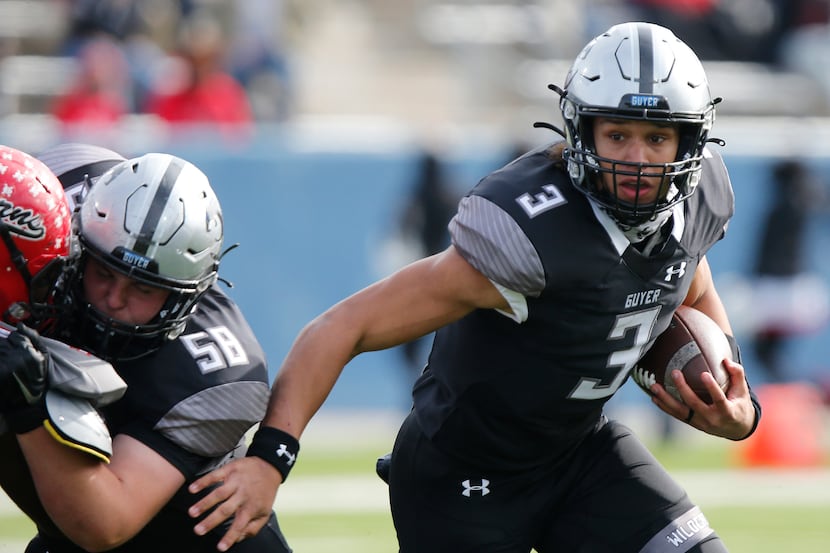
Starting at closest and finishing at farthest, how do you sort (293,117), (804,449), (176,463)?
(176,463) < (804,449) < (293,117)

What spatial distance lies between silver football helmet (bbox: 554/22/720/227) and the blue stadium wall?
588 centimetres

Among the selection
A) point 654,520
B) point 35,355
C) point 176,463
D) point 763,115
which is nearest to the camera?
point 35,355

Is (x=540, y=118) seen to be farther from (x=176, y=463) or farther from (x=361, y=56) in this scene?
(x=176, y=463)

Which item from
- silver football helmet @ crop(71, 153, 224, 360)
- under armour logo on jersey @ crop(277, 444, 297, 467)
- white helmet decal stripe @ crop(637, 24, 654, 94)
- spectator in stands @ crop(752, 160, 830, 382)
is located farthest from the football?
spectator in stands @ crop(752, 160, 830, 382)

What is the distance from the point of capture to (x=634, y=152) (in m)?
3.52

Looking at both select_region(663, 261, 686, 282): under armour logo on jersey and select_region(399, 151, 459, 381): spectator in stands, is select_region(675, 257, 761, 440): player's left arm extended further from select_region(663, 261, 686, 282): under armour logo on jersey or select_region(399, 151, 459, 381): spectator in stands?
select_region(399, 151, 459, 381): spectator in stands

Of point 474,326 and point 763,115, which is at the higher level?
point 474,326

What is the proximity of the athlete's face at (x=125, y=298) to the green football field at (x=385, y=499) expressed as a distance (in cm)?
271

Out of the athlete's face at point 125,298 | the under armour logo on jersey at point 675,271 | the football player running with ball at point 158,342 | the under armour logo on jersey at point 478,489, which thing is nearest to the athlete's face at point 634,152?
the under armour logo on jersey at point 675,271

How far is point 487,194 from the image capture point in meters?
3.54

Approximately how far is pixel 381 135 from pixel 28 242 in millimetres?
6873

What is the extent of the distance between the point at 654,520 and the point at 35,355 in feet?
5.71

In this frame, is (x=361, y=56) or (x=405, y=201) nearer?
(x=405, y=201)

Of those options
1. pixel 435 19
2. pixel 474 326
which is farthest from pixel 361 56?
pixel 474 326
